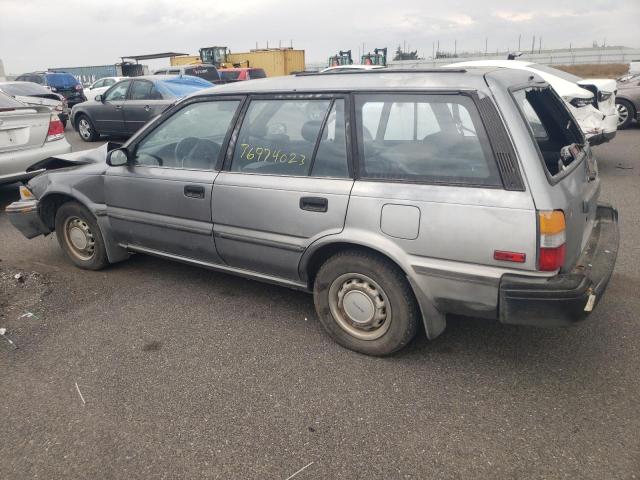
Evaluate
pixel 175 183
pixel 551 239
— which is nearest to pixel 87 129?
pixel 175 183

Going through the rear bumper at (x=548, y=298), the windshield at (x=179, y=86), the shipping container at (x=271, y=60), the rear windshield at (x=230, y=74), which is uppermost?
the shipping container at (x=271, y=60)

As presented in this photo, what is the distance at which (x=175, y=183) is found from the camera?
3768 millimetres

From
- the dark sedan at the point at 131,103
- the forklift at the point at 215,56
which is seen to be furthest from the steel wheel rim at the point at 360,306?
the forklift at the point at 215,56

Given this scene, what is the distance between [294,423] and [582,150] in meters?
2.63

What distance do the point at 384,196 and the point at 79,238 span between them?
3084mm

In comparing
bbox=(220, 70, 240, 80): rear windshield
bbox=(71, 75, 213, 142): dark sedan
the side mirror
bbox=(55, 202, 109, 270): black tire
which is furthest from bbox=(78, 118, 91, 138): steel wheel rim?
the side mirror

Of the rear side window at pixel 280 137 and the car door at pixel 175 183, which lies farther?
the car door at pixel 175 183

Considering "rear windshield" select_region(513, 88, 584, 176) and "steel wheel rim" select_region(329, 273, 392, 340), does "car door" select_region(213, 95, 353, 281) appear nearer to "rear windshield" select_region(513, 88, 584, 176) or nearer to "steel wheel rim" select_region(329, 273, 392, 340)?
"steel wheel rim" select_region(329, 273, 392, 340)

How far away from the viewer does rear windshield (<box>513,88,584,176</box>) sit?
3.34 meters

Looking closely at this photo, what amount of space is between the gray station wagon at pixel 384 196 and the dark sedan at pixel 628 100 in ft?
33.8

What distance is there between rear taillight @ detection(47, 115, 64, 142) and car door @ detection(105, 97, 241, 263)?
3.50 meters

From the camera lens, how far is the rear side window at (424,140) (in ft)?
8.81

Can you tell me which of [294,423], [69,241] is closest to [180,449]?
[294,423]

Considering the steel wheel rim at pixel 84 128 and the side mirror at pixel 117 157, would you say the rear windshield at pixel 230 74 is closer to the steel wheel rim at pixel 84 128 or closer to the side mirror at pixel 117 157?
the steel wheel rim at pixel 84 128
